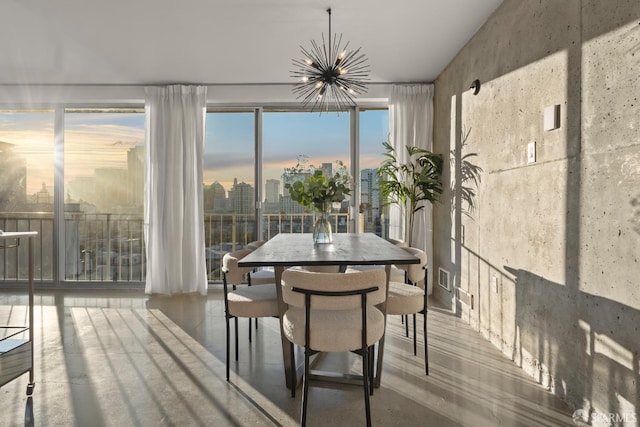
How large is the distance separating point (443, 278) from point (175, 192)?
3600mm

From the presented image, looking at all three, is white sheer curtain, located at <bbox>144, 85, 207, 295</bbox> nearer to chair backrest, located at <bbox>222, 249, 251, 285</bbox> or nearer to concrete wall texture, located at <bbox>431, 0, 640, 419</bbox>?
chair backrest, located at <bbox>222, 249, 251, 285</bbox>

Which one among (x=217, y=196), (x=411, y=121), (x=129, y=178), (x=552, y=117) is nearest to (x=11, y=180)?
(x=129, y=178)

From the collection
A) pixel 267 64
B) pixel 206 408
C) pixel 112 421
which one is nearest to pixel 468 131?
pixel 267 64

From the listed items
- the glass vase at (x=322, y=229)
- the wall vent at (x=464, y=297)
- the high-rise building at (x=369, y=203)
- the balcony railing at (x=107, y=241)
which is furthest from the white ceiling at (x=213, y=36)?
the wall vent at (x=464, y=297)

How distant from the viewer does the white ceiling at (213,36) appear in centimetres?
329

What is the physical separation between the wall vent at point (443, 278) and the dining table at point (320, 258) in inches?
69.1

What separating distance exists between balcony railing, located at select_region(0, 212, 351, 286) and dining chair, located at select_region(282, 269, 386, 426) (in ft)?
11.3

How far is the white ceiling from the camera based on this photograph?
329 cm

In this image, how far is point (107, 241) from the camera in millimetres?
5797

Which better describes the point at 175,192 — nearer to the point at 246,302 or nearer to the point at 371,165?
the point at 371,165

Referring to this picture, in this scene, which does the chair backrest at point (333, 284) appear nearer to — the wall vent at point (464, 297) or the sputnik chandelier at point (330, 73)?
the sputnik chandelier at point (330, 73)

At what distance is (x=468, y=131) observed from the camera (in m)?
3.97

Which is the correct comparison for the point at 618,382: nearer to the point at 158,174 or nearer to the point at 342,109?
the point at 342,109

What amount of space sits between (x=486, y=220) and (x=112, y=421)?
3.16m
